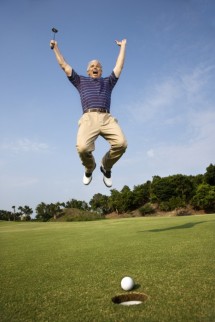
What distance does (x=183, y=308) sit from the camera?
3.06 metres

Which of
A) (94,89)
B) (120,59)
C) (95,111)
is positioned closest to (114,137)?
(95,111)

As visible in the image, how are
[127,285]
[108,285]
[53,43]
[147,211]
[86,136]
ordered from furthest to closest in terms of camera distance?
[147,211] → [53,43] → [86,136] → [108,285] → [127,285]

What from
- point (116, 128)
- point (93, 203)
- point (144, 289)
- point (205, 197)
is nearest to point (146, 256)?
point (144, 289)

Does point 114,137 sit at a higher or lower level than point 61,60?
lower

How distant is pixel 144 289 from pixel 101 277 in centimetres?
87

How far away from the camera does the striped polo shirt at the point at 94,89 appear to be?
26.0 feet

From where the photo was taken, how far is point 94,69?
27.3ft

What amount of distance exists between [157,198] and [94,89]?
221ft

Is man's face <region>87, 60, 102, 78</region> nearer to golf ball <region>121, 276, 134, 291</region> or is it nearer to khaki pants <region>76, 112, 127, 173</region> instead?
khaki pants <region>76, 112, 127, 173</region>

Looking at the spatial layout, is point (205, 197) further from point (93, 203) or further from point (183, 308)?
point (183, 308)

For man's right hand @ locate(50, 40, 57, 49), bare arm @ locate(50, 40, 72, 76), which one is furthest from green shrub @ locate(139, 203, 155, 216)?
man's right hand @ locate(50, 40, 57, 49)

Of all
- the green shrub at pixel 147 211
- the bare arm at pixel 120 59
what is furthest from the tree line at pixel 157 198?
the bare arm at pixel 120 59

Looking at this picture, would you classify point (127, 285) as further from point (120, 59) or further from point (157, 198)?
point (157, 198)

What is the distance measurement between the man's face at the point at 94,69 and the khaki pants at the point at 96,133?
1218 mm
